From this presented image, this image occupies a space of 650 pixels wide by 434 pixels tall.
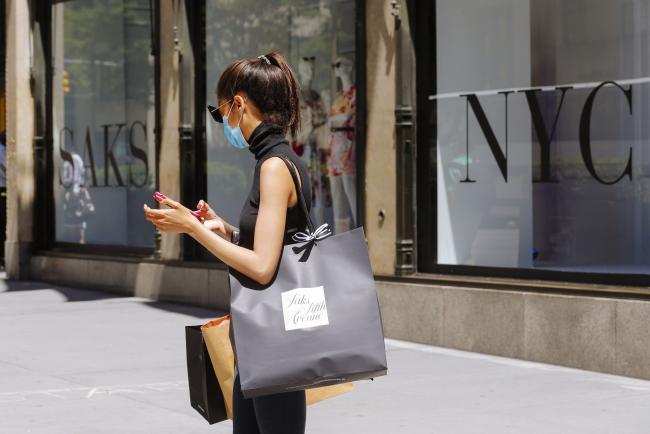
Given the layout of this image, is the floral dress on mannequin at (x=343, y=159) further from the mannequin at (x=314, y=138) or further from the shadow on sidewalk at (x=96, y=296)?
the shadow on sidewalk at (x=96, y=296)

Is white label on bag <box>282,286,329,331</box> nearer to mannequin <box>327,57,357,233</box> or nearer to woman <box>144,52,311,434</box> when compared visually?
woman <box>144,52,311,434</box>

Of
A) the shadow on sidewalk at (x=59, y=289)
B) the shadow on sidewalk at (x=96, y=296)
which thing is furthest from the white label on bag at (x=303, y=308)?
the shadow on sidewalk at (x=59, y=289)

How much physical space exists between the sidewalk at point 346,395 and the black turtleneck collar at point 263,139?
3329 millimetres

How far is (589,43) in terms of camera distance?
997 cm

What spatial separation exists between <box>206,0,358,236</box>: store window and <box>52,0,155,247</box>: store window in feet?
4.99

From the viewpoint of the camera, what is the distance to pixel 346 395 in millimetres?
8117

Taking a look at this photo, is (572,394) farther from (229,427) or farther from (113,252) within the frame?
(113,252)

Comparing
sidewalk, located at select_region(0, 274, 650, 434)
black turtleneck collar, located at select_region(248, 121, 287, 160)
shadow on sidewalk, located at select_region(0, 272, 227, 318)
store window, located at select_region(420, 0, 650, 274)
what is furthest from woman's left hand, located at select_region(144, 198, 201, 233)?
shadow on sidewalk, located at select_region(0, 272, 227, 318)

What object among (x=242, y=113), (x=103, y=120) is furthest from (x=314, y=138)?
(x=242, y=113)

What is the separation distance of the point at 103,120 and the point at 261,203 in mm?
13570

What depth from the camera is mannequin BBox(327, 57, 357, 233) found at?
12.2 m

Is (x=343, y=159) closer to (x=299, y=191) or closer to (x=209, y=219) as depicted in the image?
(x=209, y=219)

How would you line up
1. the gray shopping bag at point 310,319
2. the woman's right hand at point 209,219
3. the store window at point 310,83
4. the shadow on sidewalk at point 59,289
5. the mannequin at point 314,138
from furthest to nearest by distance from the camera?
1. the shadow on sidewalk at point 59,289
2. the mannequin at point 314,138
3. the store window at point 310,83
4. the woman's right hand at point 209,219
5. the gray shopping bag at point 310,319

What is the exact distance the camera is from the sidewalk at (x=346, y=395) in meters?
7.12
